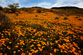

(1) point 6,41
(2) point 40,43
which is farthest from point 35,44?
(1) point 6,41

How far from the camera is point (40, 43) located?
3346 mm

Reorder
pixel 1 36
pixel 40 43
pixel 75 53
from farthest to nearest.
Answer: pixel 1 36, pixel 40 43, pixel 75 53

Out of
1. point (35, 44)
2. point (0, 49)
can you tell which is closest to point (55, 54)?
point (35, 44)

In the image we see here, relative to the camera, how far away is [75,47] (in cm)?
313

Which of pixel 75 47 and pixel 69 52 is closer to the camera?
pixel 69 52

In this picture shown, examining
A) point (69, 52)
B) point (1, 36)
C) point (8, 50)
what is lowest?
point (69, 52)

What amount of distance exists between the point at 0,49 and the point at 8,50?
32 centimetres

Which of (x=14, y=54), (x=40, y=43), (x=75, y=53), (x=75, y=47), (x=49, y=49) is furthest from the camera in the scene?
(x=40, y=43)

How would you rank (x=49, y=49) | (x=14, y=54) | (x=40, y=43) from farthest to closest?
(x=40, y=43), (x=49, y=49), (x=14, y=54)

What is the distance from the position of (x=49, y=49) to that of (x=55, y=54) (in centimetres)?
36

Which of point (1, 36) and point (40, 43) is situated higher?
point (1, 36)

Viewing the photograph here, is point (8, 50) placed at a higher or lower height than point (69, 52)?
higher

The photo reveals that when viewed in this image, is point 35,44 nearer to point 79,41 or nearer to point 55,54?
point 55,54

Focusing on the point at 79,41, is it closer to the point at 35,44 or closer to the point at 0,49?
the point at 35,44
